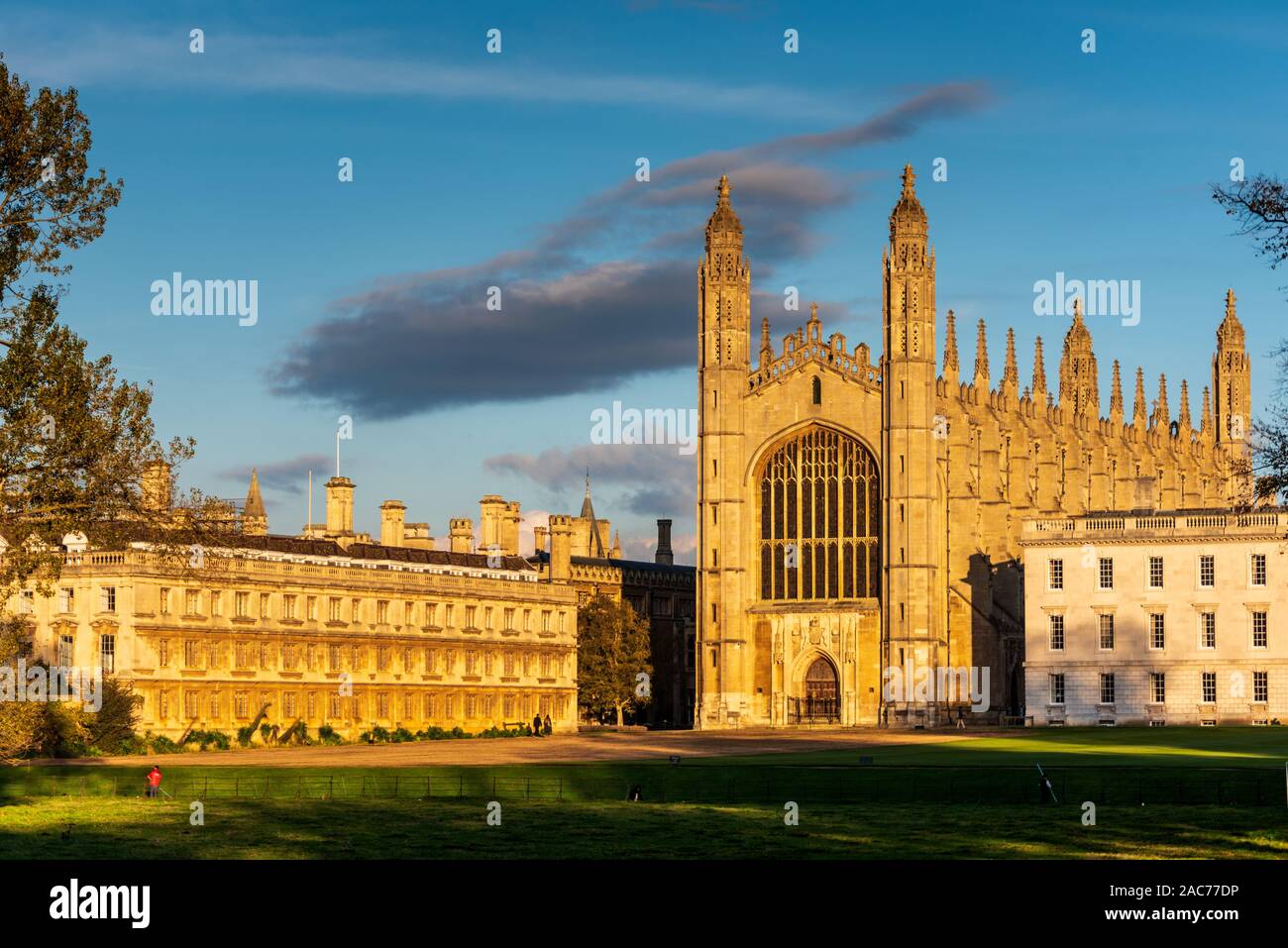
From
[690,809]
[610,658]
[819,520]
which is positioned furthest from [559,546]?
[690,809]

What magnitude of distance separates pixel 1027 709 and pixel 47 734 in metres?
47.3

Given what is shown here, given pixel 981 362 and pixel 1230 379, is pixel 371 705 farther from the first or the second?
pixel 1230 379

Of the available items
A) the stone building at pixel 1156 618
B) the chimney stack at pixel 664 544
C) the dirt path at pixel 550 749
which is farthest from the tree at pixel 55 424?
the chimney stack at pixel 664 544

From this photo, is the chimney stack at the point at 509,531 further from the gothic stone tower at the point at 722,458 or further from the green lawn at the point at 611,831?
the green lawn at the point at 611,831

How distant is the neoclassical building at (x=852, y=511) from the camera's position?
11100 centimetres

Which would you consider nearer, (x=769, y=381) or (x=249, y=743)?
(x=249, y=743)

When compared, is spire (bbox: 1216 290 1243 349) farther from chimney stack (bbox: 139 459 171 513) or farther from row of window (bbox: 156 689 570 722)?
chimney stack (bbox: 139 459 171 513)

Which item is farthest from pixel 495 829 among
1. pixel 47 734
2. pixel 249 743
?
pixel 249 743

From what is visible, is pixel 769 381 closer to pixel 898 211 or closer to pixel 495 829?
pixel 898 211

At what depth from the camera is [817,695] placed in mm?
113625

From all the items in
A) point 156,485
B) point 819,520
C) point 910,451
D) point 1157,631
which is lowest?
point 1157,631

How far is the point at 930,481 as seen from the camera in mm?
110875

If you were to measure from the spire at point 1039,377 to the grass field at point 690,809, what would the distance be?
52.1 meters

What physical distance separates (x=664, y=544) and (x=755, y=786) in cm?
9202
